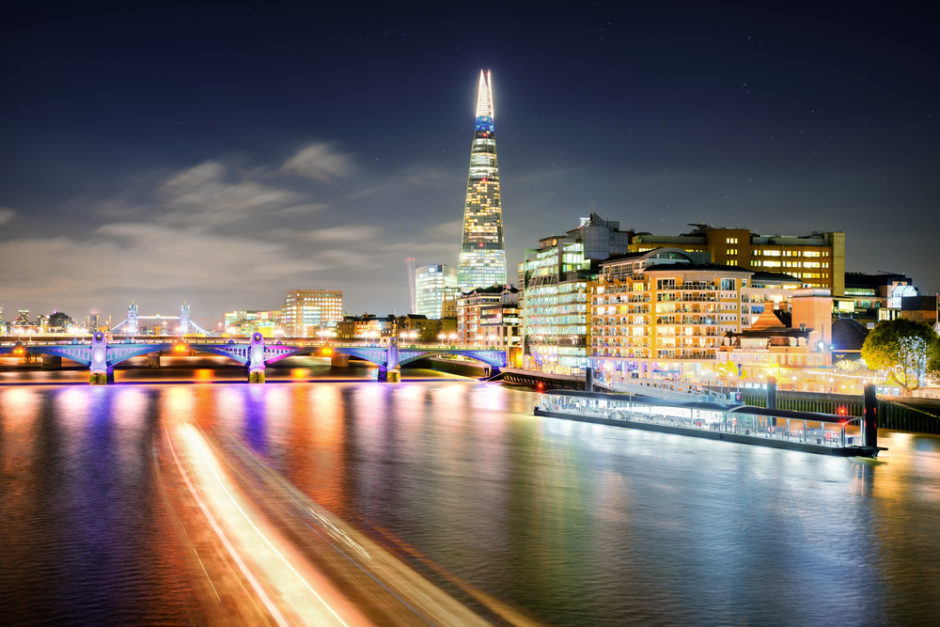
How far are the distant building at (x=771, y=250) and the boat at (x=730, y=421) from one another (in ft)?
248

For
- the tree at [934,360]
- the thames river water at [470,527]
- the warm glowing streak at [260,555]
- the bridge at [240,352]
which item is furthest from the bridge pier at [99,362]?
the tree at [934,360]

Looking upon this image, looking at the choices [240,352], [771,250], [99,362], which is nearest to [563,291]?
[771,250]

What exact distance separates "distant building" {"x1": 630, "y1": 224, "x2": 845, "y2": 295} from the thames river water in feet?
288

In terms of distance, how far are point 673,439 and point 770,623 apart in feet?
106

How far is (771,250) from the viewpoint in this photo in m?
138

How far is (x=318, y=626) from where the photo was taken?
1817 cm

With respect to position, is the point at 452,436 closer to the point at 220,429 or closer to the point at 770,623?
the point at 220,429

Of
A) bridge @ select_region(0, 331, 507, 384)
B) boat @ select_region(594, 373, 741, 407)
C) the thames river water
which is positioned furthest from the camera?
Answer: bridge @ select_region(0, 331, 507, 384)

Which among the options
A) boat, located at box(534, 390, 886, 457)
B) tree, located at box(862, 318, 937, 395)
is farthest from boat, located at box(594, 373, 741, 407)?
tree, located at box(862, 318, 937, 395)

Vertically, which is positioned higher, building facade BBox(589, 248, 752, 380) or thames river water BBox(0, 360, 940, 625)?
building facade BBox(589, 248, 752, 380)

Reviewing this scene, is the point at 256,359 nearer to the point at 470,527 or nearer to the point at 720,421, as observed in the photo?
the point at 720,421

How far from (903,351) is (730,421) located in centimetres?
1983

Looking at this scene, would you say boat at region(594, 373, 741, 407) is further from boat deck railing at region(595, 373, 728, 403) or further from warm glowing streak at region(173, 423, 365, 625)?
warm glowing streak at region(173, 423, 365, 625)

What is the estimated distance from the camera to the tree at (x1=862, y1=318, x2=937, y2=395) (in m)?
61.5
